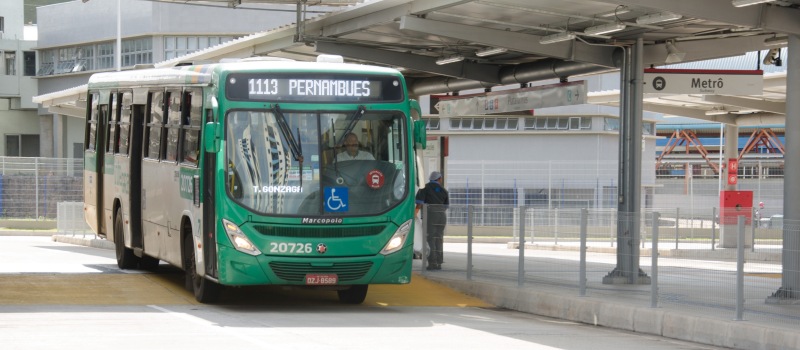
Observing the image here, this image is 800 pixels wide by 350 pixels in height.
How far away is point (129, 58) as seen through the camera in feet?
216

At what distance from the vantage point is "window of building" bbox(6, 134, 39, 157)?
75.2m

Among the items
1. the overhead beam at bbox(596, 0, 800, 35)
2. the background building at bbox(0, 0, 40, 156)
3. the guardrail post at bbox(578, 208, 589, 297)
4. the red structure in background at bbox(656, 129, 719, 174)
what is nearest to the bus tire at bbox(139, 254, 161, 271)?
the guardrail post at bbox(578, 208, 589, 297)

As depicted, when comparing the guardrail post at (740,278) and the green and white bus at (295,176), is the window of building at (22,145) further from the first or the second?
the guardrail post at (740,278)

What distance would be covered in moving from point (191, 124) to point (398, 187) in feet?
9.33

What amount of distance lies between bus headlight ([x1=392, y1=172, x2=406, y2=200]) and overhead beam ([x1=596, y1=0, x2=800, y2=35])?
3504 millimetres

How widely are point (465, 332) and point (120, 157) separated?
28.3 ft

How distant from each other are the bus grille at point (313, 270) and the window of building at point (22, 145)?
62652 millimetres

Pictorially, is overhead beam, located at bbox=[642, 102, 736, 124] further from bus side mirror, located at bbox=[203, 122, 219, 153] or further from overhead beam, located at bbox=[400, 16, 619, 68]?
bus side mirror, located at bbox=[203, 122, 219, 153]

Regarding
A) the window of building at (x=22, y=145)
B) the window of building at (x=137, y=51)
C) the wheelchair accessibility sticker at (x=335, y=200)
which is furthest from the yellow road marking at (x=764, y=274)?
the window of building at (x=22, y=145)

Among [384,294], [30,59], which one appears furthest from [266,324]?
[30,59]

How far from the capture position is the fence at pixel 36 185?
43.4 meters

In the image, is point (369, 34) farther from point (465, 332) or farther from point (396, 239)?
point (465, 332)

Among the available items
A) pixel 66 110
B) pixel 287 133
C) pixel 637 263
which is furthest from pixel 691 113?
pixel 66 110

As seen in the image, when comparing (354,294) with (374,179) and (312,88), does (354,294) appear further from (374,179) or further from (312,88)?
(312,88)
